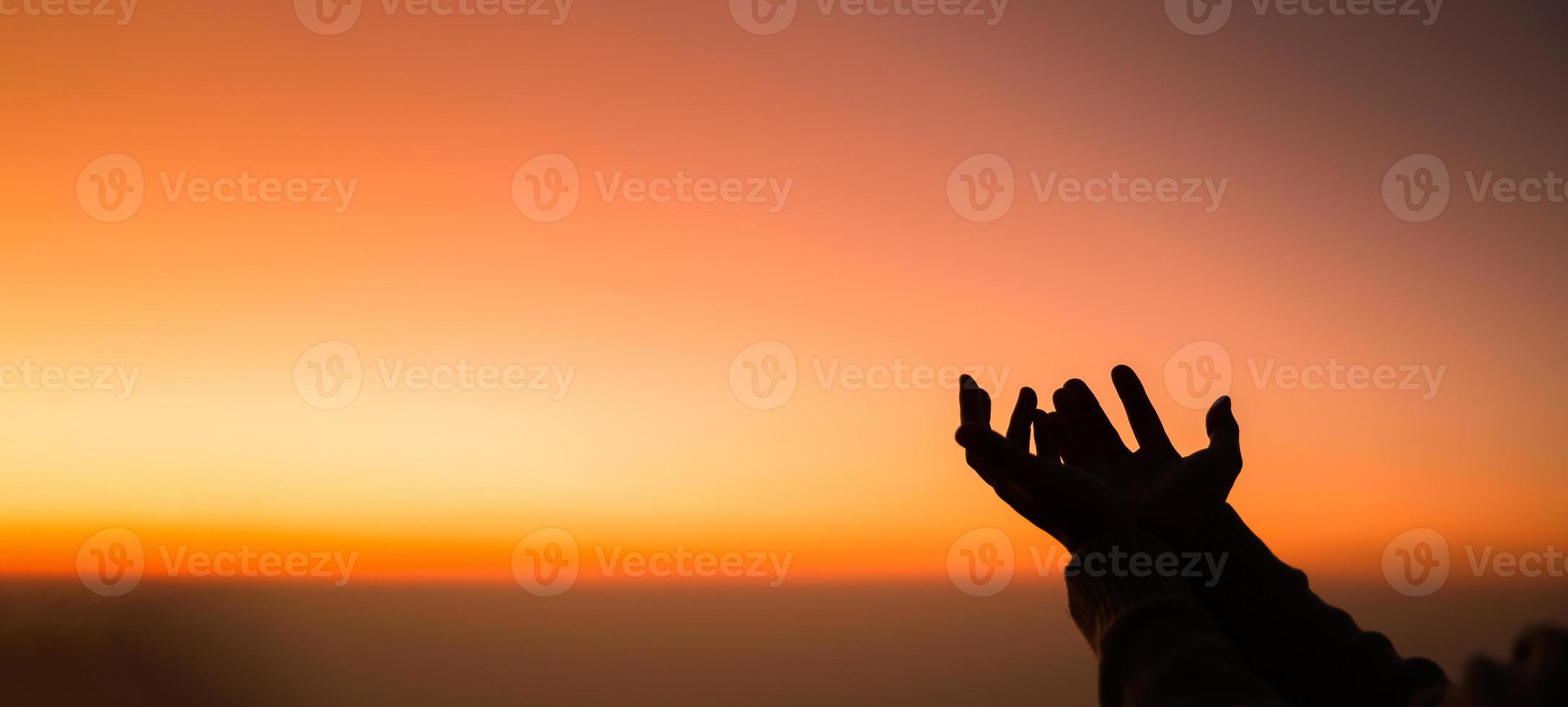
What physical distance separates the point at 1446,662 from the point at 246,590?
61.4 m

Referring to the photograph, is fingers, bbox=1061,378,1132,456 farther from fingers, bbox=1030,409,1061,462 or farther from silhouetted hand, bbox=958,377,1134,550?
silhouetted hand, bbox=958,377,1134,550

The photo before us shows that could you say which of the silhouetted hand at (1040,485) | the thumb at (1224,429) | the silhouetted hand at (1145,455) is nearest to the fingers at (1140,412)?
the silhouetted hand at (1145,455)

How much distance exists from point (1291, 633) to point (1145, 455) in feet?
1.42

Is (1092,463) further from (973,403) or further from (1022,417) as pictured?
(973,403)

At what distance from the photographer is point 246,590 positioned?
5038cm

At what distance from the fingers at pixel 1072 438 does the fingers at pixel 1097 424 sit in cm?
1

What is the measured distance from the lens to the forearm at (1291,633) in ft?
4.04

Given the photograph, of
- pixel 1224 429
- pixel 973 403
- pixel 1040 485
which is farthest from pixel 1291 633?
pixel 973 403

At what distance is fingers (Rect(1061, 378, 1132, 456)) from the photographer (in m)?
1.73

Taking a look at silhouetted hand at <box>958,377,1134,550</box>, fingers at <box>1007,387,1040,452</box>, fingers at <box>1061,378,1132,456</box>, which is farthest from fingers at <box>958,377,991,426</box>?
fingers at <box>1061,378,1132,456</box>

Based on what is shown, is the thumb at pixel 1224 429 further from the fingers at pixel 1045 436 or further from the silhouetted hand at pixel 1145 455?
the fingers at pixel 1045 436

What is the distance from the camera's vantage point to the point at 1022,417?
1657mm

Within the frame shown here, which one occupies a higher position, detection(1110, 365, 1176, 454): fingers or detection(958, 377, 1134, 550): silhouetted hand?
detection(1110, 365, 1176, 454): fingers

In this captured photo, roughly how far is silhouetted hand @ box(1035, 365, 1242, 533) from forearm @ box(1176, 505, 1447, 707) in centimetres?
5
